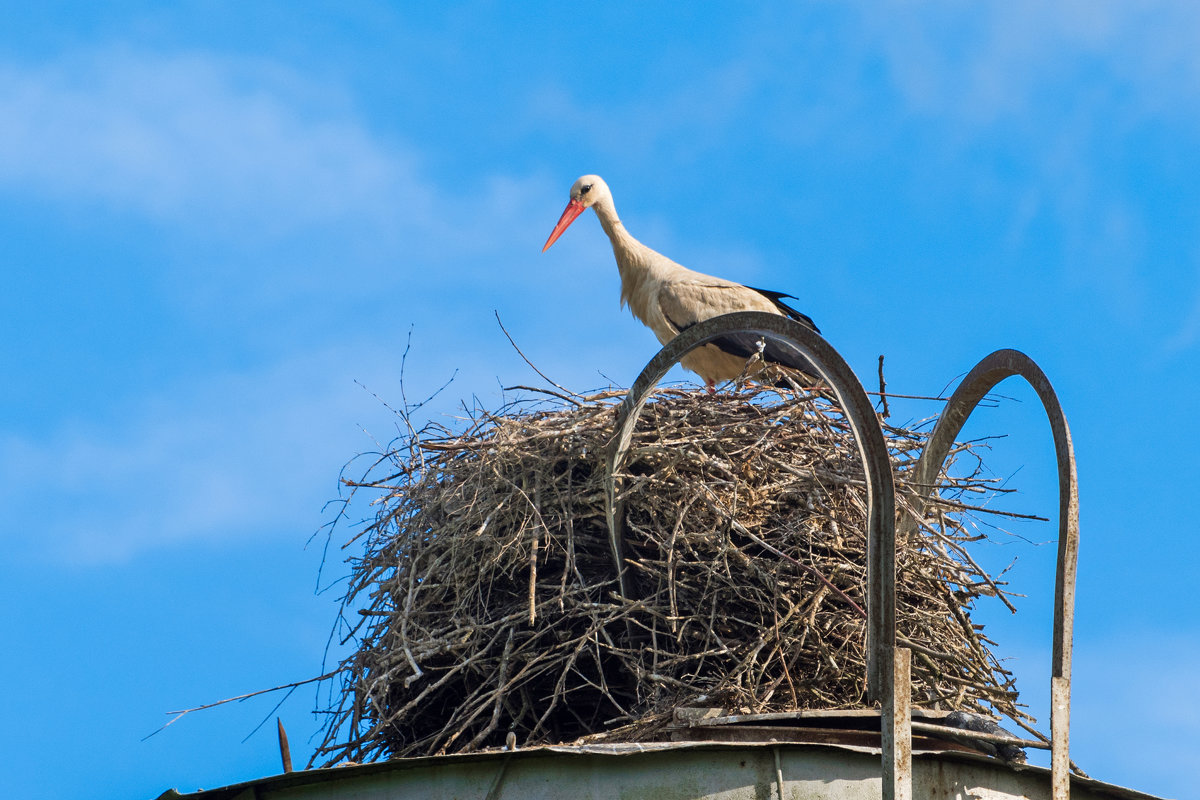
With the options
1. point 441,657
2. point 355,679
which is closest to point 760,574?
point 441,657

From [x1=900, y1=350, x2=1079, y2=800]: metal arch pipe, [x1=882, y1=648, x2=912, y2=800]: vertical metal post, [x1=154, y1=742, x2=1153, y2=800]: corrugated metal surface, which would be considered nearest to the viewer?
[x1=882, y1=648, x2=912, y2=800]: vertical metal post

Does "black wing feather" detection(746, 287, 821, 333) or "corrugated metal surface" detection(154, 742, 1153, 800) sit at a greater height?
"black wing feather" detection(746, 287, 821, 333)

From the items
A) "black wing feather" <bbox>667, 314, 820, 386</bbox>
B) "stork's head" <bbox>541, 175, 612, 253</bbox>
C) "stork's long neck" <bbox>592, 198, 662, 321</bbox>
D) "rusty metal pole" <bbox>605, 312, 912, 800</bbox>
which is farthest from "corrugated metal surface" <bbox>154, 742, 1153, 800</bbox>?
"stork's head" <bbox>541, 175, 612, 253</bbox>

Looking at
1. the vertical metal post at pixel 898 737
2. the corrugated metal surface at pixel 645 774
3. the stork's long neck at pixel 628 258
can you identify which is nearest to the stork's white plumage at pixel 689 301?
the stork's long neck at pixel 628 258

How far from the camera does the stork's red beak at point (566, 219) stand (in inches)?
457

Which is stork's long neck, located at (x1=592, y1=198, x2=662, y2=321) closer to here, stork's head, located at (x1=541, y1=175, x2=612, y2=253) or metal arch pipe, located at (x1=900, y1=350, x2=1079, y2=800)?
stork's head, located at (x1=541, y1=175, x2=612, y2=253)

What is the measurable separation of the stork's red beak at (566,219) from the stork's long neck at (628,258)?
0.15 meters

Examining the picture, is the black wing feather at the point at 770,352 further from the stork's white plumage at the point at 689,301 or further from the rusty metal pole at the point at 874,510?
the rusty metal pole at the point at 874,510

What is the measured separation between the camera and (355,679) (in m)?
6.71

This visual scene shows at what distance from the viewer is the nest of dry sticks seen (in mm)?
5922

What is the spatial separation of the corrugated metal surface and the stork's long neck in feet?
20.1

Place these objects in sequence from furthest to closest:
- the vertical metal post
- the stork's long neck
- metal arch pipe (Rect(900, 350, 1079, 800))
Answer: the stork's long neck, metal arch pipe (Rect(900, 350, 1079, 800)), the vertical metal post

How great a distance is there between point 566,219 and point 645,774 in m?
7.40

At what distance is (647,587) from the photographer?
6.35m
